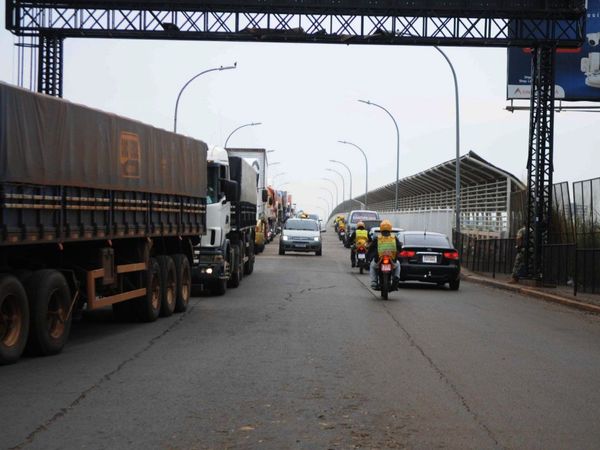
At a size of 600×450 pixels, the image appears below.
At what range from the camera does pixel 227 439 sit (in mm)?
6848

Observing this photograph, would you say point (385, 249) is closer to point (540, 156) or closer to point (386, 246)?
point (386, 246)

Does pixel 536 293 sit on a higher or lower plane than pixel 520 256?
lower

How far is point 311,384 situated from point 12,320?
3547 millimetres

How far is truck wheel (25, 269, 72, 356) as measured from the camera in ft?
35.8

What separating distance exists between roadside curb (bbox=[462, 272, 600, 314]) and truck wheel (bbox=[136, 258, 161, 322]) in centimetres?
866

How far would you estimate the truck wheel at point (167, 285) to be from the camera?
16.1 metres

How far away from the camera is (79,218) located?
11.9 meters

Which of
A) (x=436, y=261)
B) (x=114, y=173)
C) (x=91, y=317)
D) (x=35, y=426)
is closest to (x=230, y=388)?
(x=35, y=426)

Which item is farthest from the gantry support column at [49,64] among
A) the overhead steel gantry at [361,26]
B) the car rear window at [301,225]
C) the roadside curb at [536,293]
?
the car rear window at [301,225]

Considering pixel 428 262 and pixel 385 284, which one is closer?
pixel 385 284

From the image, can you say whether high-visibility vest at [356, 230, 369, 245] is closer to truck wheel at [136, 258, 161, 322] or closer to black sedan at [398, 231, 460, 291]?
black sedan at [398, 231, 460, 291]

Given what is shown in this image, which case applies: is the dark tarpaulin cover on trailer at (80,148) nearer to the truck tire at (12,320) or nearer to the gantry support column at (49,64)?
the truck tire at (12,320)

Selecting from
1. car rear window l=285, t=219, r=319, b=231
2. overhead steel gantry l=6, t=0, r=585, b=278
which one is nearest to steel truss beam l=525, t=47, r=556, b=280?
overhead steel gantry l=6, t=0, r=585, b=278

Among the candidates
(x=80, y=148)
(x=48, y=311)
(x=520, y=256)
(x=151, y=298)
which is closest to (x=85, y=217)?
(x=80, y=148)
